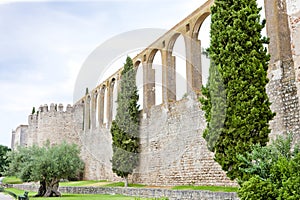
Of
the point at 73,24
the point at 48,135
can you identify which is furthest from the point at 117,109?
the point at 48,135


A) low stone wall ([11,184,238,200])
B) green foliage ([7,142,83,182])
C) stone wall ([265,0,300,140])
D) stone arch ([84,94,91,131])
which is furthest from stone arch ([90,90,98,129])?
stone wall ([265,0,300,140])

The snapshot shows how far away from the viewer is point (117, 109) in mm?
20109

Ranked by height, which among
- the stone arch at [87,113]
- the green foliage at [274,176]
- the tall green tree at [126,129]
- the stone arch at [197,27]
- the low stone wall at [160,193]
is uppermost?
the stone arch at [197,27]

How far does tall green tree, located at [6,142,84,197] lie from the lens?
17591mm

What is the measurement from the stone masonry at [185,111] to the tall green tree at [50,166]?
3575 mm

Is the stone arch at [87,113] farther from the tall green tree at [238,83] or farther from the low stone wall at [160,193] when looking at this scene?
the tall green tree at [238,83]

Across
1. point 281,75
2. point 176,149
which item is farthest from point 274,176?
point 176,149

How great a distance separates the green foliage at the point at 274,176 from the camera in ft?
20.0

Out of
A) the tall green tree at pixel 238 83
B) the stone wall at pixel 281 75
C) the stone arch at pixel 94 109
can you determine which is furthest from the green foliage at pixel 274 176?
the stone arch at pixel 94 109

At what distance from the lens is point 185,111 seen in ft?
53.6

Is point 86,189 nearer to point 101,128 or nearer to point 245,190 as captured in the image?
point 101,128

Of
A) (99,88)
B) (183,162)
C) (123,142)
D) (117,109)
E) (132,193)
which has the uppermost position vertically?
(99,88)

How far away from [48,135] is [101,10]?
69.6 feet

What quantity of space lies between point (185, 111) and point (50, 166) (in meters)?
7.02
